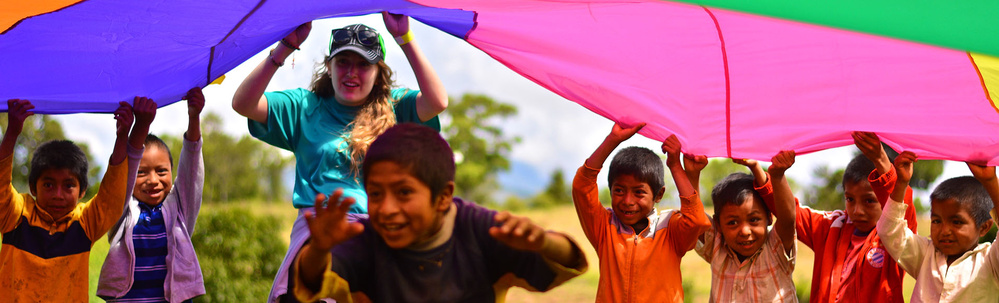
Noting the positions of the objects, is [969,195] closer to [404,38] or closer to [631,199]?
[631,199]

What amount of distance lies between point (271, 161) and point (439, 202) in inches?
1696

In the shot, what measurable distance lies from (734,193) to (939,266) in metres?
0.97

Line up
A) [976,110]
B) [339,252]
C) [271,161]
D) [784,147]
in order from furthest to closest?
[271,161] < [784,147] < [976,110] < [339,252]

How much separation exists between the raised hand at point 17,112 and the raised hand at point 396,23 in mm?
1826

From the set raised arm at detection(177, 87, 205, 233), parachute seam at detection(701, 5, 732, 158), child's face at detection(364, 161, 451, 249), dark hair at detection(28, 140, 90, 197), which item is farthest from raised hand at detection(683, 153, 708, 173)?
dark hair at detection(28, 140, 90, 197)

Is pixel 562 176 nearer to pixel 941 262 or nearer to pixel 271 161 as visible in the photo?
pixel 271 161

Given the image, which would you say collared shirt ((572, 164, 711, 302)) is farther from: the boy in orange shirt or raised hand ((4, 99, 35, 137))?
raised hand ((4, 99, 35, 137))

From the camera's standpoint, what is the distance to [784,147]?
4.41 meters

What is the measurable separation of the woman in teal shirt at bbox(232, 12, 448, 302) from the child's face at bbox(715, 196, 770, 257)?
1525mm

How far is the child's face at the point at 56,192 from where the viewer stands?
4.23 metres

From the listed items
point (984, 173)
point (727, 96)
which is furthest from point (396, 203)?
point (984, 173)

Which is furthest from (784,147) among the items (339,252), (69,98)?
(69,98)

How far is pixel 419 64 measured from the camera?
12.2 feet

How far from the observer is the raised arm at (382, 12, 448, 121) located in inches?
146
